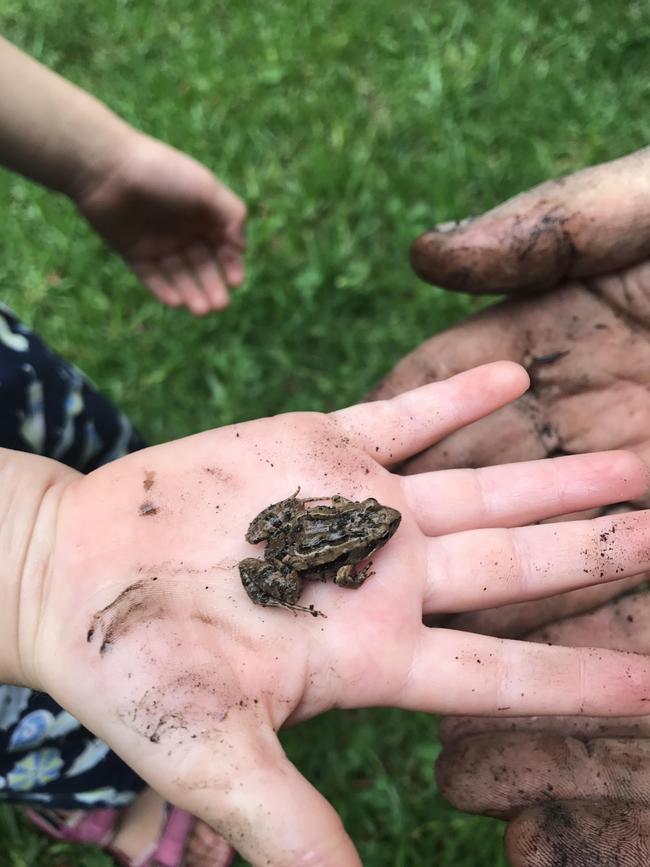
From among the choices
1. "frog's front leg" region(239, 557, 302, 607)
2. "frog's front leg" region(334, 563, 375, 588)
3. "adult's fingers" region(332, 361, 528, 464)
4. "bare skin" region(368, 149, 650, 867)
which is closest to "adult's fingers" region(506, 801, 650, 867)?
"bare skin" region(368, 149, 650, 867)

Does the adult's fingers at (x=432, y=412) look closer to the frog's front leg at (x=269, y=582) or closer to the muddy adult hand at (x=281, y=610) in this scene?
the muddy adult hand at (x=281, y=610)

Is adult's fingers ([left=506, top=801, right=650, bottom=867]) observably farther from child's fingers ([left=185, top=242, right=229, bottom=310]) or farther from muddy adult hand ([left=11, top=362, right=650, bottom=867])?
child's fingers ([left=185, top=242, right=229, bottom=310])

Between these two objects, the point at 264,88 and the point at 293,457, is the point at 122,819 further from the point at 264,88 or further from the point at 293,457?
the point at 264,88

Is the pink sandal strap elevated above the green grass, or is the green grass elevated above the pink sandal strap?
the green grass

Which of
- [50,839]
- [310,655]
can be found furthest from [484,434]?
→ [50,839]

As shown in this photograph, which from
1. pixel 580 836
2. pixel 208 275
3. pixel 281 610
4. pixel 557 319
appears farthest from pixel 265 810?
pixel 208 275

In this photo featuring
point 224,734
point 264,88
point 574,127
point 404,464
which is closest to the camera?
point 224,734

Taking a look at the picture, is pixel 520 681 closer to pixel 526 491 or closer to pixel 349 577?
pixel 349 577
